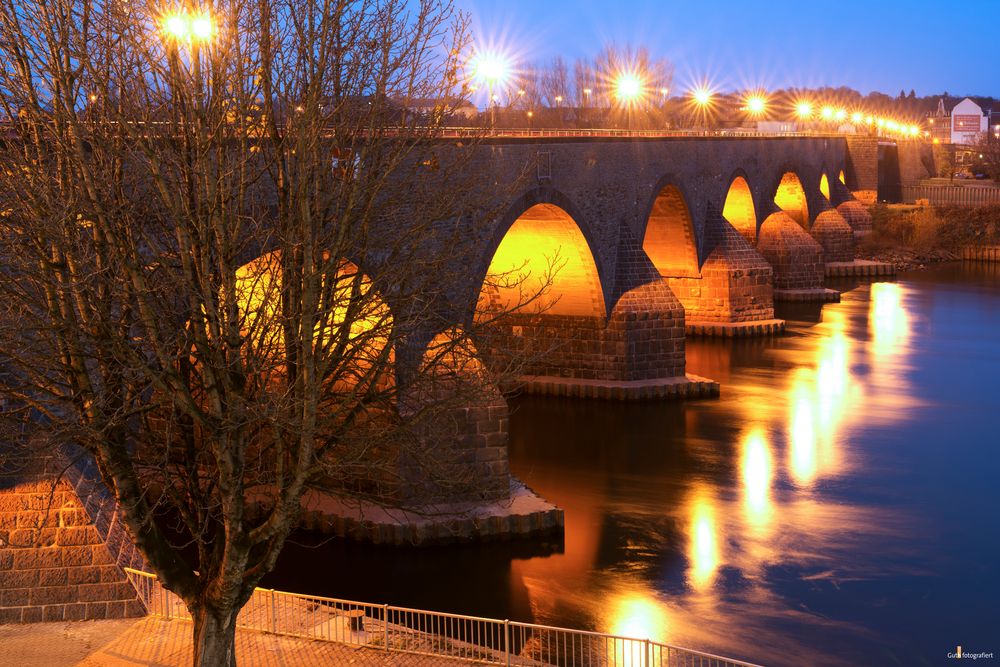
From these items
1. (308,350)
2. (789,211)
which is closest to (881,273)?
(789,211)

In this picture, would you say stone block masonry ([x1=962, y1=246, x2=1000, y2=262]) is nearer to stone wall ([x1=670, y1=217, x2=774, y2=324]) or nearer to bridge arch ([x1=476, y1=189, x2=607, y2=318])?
stone wall ([x1=670, y1=217, x2=774, y2=324])

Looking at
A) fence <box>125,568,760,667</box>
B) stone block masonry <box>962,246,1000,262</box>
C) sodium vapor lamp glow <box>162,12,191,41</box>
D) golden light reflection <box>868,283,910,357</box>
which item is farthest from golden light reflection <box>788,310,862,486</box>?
stone block masonry <box>962,246,1000,262</box>

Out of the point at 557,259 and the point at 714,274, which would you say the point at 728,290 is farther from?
the point at 557,259

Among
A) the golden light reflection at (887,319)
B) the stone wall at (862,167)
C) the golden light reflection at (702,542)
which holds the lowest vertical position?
the golden light reflection at (702,542)

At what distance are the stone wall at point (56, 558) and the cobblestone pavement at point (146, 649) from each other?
0.71 ft

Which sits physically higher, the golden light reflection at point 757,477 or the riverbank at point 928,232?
the riverbank at point 928,232

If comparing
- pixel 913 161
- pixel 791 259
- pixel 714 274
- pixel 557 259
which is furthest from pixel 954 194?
pixel 557 259

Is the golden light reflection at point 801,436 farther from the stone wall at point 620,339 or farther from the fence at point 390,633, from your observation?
the fence at point 390,633

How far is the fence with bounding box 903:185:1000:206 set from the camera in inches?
2345

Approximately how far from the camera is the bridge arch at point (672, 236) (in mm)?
31031

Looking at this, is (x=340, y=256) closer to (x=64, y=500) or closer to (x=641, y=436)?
(x=64, y=500)

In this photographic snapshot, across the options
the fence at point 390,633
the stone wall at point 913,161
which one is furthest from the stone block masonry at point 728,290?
the stone wall at point 913,161

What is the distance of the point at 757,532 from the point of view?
56.6ft

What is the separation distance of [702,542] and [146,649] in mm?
8003
